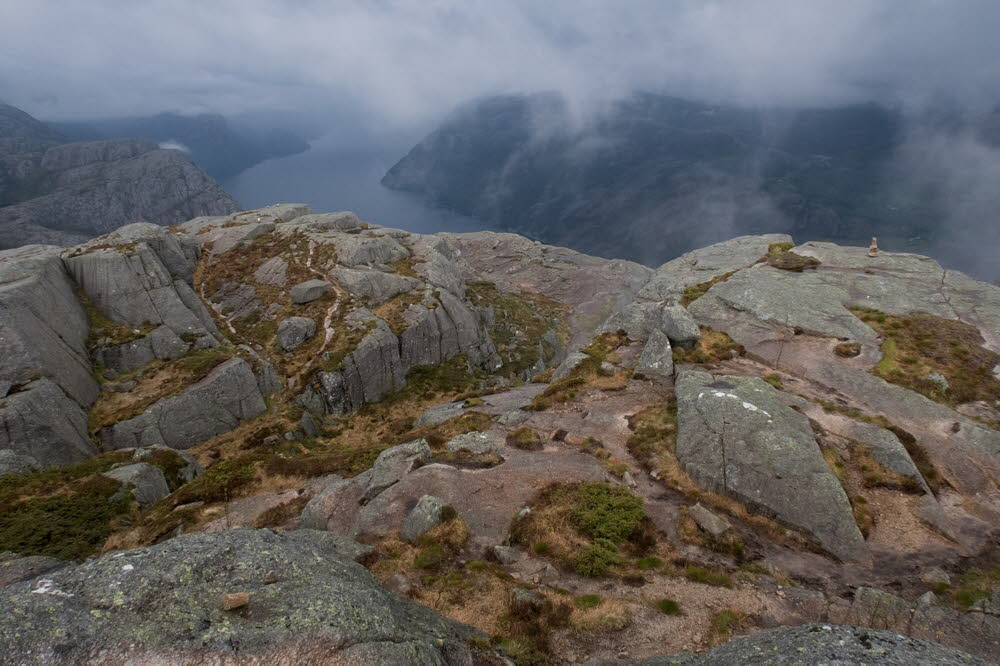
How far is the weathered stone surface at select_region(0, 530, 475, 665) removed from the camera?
8953 millimetres

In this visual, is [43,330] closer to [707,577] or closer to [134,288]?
[134,288]

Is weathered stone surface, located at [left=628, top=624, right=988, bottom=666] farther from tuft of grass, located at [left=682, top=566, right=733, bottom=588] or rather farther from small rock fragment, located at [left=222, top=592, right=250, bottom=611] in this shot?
small rock fragment, located at [left=222, top=592, right=250, bottom=611]

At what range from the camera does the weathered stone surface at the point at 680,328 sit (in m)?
37.1

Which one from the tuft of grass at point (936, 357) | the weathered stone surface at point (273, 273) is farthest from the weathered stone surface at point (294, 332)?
the tuft of grass at point (936, 357)

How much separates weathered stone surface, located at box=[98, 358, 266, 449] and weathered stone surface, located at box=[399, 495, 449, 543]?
32.9 m

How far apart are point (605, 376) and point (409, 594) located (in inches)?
965

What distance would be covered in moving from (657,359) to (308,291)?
51589 mm

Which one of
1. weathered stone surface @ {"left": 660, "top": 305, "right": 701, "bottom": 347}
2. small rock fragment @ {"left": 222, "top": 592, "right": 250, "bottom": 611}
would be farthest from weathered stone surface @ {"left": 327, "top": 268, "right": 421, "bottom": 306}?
small rock fragment @ {"left": 222, "top": 592, "right": 250, "bottom": 611}

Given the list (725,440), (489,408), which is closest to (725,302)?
(725,440)

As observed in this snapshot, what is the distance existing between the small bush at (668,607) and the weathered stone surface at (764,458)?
8.65 meters

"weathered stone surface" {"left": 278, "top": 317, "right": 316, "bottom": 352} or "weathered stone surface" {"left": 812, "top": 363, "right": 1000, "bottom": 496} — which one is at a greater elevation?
"weathered stone surface" {"left": 812, "top": 363, "right": 1000, "bottom": 496}

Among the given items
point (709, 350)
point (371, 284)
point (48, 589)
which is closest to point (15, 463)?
point (48, 589)

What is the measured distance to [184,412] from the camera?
4347 cm

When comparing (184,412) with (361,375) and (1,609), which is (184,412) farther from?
(1,609)
